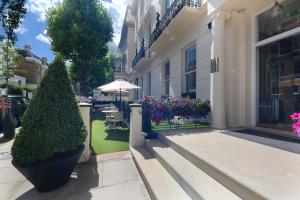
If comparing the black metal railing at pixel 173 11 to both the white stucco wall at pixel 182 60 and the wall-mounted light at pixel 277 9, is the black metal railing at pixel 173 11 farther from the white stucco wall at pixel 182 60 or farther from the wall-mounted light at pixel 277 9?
the wall-mounted light at pixel 277 9

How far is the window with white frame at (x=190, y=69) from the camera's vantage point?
845 cm

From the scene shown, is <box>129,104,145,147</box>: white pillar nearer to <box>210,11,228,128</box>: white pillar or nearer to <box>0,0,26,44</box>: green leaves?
<box>210,11,228,128</box>: white pillar

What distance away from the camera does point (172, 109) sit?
5.77 meters

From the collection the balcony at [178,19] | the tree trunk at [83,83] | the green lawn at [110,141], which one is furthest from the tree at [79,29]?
the green lawn at [110,141]

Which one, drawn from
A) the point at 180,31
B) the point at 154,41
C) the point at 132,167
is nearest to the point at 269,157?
the point at 132,167

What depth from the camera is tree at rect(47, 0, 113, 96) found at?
17.6 meters

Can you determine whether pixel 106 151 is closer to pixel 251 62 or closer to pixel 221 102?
pixel 221 102

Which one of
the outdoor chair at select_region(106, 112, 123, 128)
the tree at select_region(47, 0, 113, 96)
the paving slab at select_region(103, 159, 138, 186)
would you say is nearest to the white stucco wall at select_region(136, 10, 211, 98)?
the outdoor chair at select_region(106, 112, 123, 128)

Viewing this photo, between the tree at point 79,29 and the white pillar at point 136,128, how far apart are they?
1441 centimetres

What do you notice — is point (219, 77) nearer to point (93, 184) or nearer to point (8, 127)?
point (93, 184)

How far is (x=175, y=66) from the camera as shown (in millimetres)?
10180

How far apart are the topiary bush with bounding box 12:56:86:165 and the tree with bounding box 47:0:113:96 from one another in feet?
50.2

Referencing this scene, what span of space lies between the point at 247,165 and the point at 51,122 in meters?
3.13

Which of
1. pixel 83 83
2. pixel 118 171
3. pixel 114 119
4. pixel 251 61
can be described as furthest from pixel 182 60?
pixel 83 83
